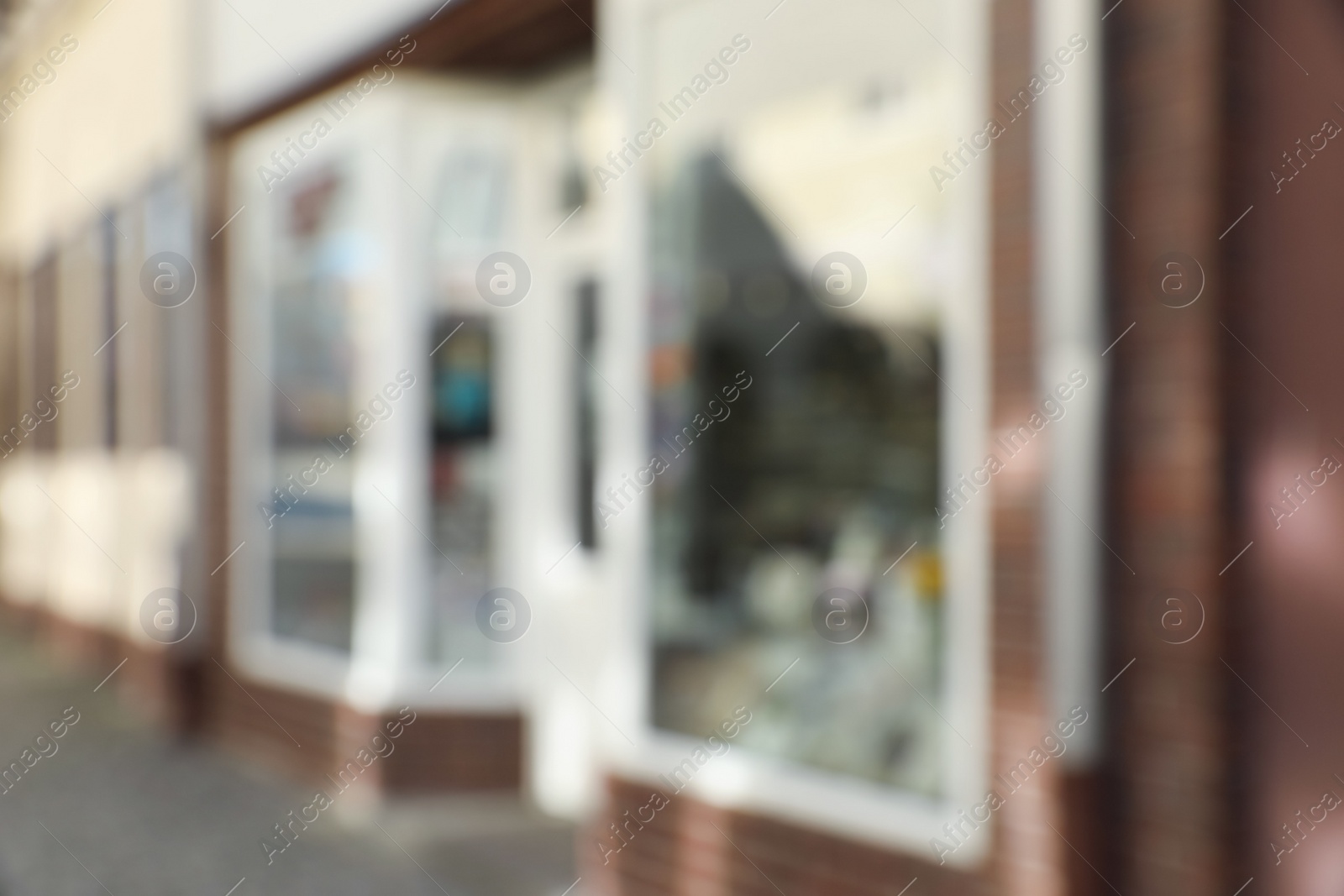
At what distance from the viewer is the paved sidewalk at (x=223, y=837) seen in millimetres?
4531

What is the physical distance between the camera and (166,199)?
764cm

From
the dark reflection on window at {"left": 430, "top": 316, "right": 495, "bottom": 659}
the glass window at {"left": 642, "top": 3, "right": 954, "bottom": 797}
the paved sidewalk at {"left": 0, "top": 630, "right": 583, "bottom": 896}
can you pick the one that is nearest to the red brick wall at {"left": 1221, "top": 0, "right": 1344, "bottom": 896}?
the glass window at {"left": 642, "top": 3, "right": 954, "bottom": 797}

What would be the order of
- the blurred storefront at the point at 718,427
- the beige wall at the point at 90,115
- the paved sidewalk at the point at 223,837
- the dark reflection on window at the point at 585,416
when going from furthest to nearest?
1. the beige wall at the point at 90,115
2. the dark reflection on window at the point at 585,416
3. the paved sidewalk at the point at 223,837
4. the blurred storefront at the point at 718,427

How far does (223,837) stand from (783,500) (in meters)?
2.83

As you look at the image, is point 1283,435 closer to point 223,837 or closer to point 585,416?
point 585,416

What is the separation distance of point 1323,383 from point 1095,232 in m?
0.67

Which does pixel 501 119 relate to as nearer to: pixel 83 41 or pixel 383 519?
pixel 383 519

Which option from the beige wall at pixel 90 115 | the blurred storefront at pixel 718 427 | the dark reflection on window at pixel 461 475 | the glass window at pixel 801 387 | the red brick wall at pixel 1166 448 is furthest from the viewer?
the beige wall at pixel 90 115

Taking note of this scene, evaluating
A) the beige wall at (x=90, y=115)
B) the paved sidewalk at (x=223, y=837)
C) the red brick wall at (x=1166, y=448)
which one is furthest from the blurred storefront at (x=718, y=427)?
the paved sidewalk at (x=223, y=837)

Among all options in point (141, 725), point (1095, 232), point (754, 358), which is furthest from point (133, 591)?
point (1095, 232)

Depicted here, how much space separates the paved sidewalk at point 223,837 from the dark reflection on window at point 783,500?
3.37 ft

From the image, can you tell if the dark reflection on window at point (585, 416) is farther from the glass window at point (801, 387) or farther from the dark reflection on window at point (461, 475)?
the glass window at point (801, 387)

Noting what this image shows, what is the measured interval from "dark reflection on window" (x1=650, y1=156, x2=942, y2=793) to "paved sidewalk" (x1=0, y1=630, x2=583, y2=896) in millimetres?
1027

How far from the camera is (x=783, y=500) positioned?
4.08 meters
